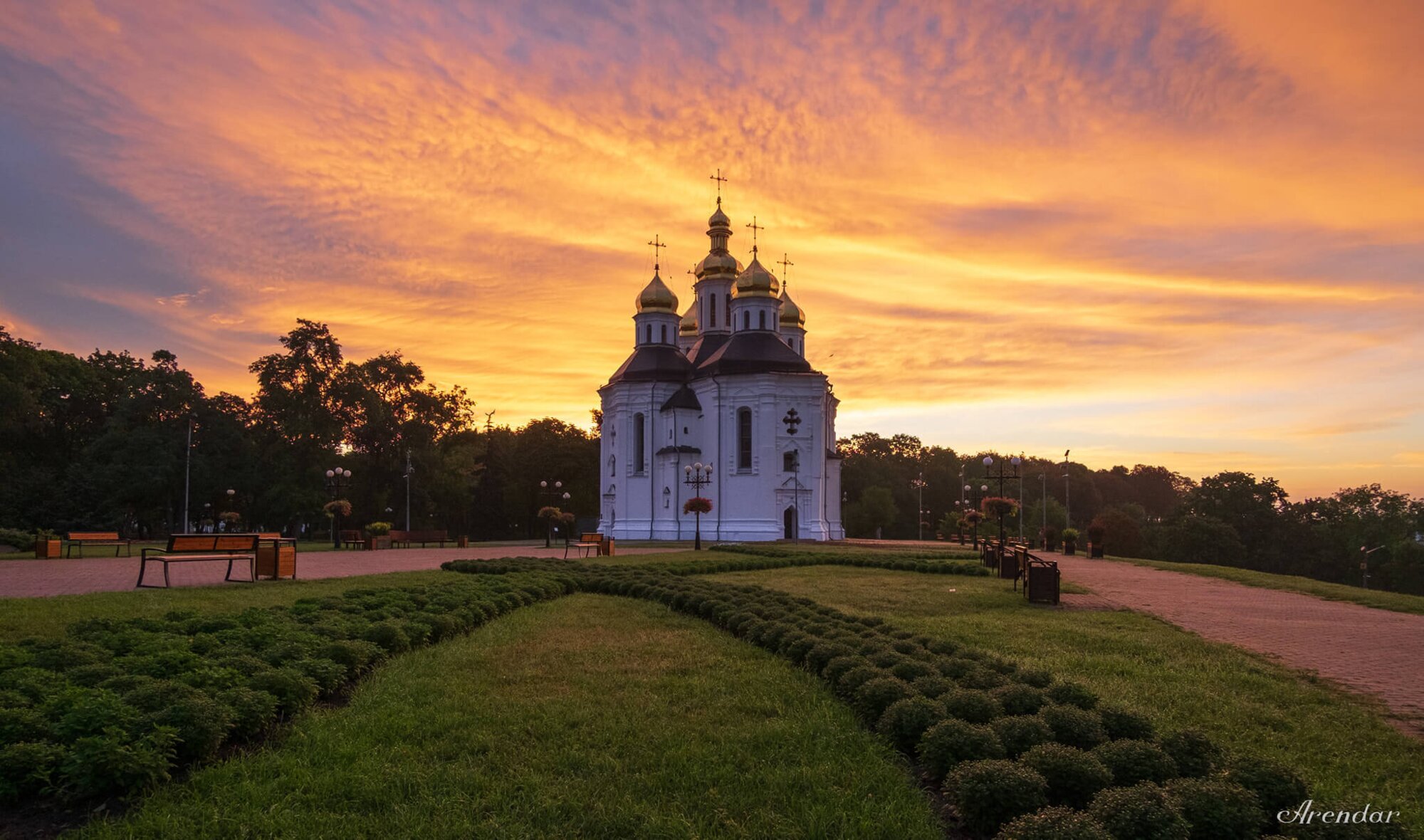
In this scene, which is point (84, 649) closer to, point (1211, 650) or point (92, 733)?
point (92, 733)

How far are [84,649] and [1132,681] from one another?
30.1 feet

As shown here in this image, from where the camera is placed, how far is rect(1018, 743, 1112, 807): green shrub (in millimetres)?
5043

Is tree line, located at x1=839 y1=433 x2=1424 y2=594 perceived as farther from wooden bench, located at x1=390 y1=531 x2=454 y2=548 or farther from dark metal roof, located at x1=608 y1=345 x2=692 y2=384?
wooden bench, located at x1=390 y1=531 x2=454 y2=548

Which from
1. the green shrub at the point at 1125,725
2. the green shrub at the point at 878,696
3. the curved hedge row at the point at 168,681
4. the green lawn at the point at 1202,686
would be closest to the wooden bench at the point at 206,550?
the curved hedge row at the point at 168,681

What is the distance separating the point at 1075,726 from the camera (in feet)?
19.4

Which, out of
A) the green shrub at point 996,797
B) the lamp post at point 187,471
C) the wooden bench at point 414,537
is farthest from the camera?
the lamp post at point 187,471

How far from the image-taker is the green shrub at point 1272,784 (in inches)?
193

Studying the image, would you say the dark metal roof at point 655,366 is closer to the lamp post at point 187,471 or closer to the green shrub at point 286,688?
the lamp post at point 187,471

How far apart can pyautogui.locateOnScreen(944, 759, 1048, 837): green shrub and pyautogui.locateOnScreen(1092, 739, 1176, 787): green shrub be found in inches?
23.0

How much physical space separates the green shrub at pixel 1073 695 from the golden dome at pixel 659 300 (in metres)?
50.6

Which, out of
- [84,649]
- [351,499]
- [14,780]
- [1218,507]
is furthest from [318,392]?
[1218,507]

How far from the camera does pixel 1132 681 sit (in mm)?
8438

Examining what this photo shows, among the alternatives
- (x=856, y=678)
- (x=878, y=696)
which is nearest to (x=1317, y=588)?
(x=856, y=678)

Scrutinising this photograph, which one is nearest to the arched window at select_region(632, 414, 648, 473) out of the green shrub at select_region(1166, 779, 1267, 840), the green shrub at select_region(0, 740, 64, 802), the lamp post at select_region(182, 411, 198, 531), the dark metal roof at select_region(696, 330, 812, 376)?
the dark metal roof at select_region(696, 330, 812, 376)
